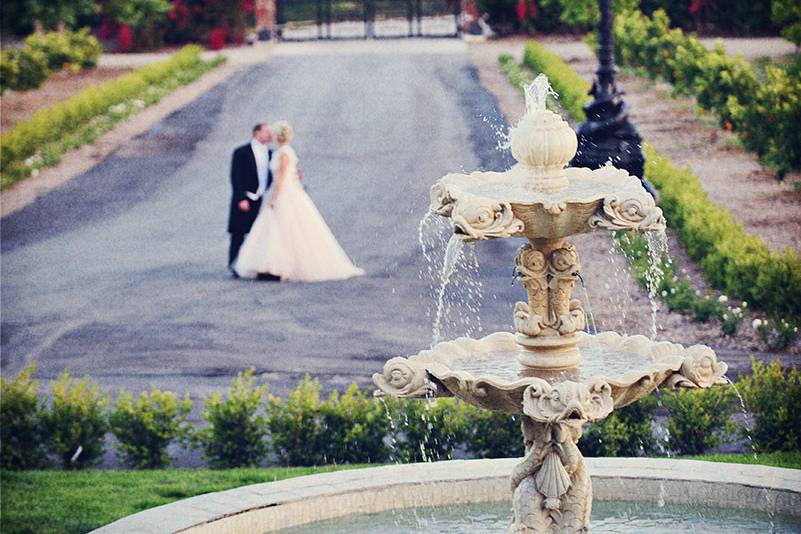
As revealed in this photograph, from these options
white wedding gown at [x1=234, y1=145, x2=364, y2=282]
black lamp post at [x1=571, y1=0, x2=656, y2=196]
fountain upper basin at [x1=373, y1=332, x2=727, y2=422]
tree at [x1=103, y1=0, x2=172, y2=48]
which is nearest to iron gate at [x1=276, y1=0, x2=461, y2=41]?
tree at [x1=103, y1=0, x2=172, y2=48]

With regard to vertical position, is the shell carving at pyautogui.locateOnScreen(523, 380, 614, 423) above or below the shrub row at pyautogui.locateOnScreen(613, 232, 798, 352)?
above

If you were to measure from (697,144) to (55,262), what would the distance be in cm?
938

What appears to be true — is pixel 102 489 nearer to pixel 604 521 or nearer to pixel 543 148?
pixel 604 521

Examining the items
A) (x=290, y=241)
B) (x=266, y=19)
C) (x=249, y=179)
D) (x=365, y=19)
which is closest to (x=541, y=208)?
(x=290, y=241)

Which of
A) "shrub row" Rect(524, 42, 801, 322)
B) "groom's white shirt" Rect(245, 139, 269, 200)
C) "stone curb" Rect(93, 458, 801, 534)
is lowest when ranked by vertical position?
"shrub row" Rect(524, 42, 801, 322)

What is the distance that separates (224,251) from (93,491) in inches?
353

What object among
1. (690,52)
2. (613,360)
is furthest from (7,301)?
(690,52)

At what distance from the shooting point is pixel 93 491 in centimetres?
1181

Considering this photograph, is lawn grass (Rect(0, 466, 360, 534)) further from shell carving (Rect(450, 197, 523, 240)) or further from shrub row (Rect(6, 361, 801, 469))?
shell carving (Rect(450, 197, 523, 240))

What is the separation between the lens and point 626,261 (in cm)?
1847

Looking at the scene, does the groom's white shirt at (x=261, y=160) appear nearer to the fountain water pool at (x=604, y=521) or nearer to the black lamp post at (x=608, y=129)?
the black lamp post at (x=608, y=129)

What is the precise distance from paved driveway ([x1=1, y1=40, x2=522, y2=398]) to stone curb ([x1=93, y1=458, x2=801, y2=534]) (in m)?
3.98

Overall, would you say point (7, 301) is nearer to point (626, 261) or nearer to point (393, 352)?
point (393, 352)

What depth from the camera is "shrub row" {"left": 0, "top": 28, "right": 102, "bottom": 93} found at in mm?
33469
